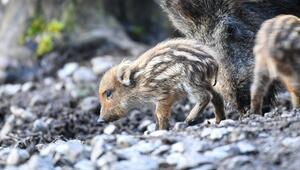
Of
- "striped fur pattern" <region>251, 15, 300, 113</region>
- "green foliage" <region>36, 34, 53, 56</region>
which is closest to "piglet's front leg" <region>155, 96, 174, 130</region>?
"striped fur pattern" <region>251, 15, 300, 113</region>

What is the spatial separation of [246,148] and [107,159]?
725mm

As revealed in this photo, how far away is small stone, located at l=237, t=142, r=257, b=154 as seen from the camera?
13.6ft

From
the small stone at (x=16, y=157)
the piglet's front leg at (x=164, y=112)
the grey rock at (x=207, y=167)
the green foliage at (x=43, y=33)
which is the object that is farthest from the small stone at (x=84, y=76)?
the grey rock at (x=207, y=167)

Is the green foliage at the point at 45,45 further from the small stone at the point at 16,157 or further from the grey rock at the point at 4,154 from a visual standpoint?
the small stone at the point at 16,157

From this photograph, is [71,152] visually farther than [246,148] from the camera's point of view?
Yes

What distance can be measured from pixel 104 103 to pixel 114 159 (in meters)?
1.90

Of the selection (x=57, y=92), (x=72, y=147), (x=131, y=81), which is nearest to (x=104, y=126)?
(x=131, y=81)

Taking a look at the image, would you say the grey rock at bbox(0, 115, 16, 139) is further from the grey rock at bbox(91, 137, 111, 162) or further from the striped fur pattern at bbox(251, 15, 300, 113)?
the striped fur pattern at bbox(251, 15, 300, 113)

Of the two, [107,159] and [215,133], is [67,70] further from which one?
[107,159]

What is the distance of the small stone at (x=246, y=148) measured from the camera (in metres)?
4.14

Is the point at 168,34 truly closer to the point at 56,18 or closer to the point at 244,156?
the point at 56,18

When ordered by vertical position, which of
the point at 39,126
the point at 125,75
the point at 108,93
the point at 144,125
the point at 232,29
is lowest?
the point at 144,125

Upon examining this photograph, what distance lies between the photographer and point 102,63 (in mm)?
8781

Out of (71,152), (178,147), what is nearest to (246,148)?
(178,147)
